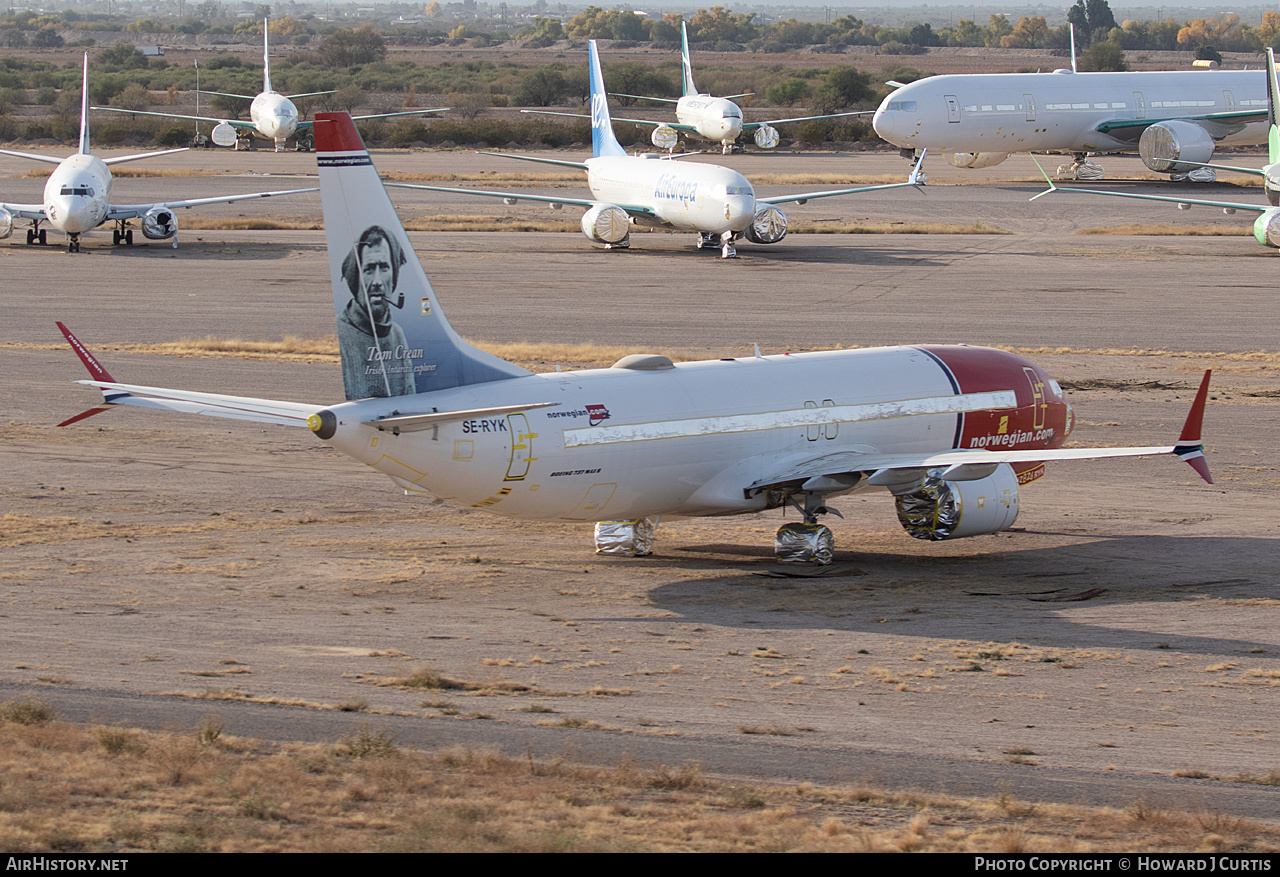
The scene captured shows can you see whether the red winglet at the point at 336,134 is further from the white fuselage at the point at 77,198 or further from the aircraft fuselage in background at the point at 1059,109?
the aircraft fuselage in background at the point at 1059,109

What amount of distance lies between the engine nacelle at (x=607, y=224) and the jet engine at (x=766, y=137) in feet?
199

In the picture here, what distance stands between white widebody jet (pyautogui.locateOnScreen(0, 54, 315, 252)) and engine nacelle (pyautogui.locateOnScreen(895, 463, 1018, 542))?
178ft

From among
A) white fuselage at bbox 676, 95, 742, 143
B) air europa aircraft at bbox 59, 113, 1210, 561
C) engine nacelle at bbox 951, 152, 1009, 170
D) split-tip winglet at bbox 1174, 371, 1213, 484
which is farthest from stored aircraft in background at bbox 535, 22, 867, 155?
split-tip winglet at bbox 1174, 371, 1213, 484

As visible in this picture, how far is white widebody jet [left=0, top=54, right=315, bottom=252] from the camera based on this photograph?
75.6 m

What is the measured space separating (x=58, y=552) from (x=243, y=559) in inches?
141

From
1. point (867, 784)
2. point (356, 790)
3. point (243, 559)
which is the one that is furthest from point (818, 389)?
point (356, 790)

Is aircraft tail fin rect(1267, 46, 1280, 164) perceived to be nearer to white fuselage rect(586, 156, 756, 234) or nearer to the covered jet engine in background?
the covered jet engine in background

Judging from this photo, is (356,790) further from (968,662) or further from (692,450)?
(692,450)

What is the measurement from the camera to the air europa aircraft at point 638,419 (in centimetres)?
2406

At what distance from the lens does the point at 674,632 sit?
23688mm

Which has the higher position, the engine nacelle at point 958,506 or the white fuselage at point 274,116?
the white fuselage at point 274,116

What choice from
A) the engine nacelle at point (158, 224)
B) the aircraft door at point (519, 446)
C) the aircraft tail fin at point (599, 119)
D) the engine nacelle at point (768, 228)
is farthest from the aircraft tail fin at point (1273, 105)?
the engine nacelle at point (158, 224)

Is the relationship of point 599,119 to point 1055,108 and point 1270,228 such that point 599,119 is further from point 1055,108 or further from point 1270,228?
point 1270,228

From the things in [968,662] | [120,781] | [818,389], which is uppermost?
[818,389]
